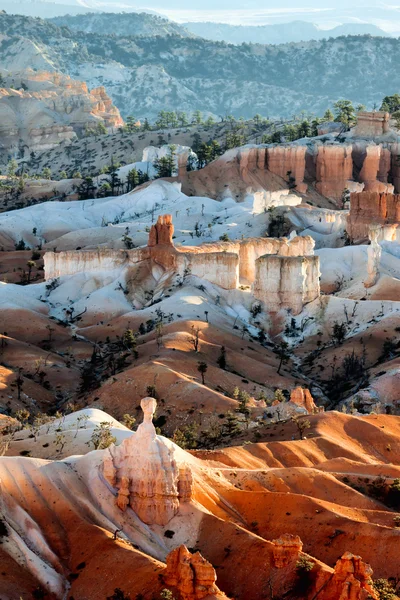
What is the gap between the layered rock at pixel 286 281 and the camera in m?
129

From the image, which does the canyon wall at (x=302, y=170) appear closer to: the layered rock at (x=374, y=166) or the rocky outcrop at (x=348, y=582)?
the layered rock at (x=374, y=166)

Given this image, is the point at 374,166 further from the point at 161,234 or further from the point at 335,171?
the point at 161,234

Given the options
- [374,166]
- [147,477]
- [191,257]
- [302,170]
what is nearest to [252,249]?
[191,257]

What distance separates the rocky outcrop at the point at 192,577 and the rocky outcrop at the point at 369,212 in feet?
336

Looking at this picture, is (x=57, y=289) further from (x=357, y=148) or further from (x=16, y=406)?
(x=357, y=148)

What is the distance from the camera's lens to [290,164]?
618 feet

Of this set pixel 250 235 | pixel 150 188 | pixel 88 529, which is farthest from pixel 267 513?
pixel 150 188

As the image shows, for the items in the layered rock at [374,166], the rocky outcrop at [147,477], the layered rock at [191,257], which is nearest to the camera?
the rocky outcrop at [147,477]

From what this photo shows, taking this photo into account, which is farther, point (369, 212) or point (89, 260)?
point (369, 212)

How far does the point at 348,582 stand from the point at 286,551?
438 cm

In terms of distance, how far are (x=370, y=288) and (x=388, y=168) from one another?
5844cm

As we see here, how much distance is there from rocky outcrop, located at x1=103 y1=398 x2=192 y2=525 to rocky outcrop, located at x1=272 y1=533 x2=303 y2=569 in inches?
252

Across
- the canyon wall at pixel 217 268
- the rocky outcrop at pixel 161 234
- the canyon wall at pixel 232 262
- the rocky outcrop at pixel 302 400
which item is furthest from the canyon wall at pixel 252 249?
the rocky outcrop at pixel 302 400

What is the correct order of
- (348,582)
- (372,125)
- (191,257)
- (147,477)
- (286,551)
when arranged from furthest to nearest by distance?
(372,125) → (191,257) → (147,477) → (286,551) → (348,582)
